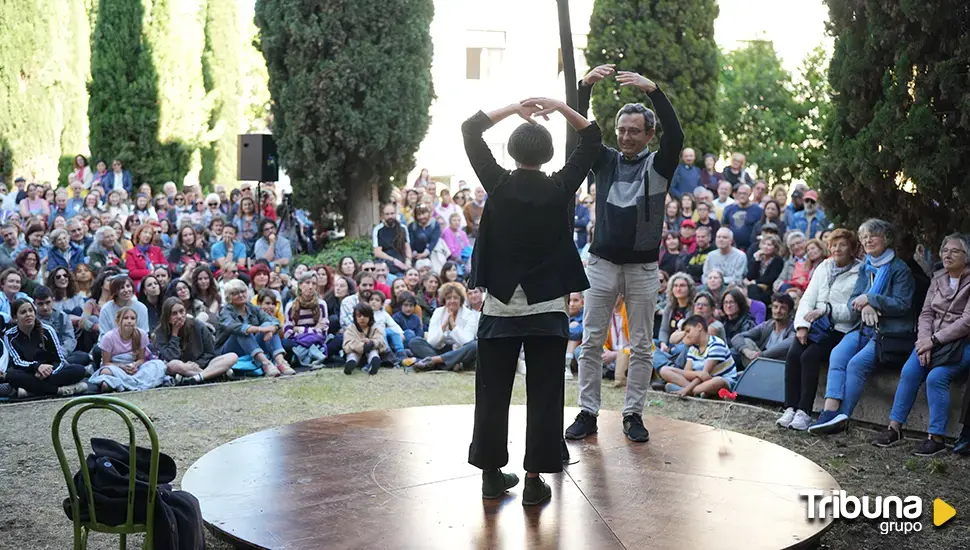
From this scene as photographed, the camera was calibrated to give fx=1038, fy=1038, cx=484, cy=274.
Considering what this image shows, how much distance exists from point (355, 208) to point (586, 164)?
391 inches

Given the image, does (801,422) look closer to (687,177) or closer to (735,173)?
(687,177)

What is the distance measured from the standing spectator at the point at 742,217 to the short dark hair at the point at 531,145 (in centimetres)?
695

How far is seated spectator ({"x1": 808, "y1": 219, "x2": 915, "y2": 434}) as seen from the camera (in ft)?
21.1

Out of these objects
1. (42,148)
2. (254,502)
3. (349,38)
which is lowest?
(254,502)

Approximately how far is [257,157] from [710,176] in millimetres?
5713

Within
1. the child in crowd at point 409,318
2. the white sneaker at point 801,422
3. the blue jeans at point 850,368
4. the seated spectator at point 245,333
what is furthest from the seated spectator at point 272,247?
the blue jeans at point 850,368

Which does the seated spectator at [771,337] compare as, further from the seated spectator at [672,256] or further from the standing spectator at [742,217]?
the standing spectator at [742,217]

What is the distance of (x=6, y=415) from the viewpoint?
7.40 metres

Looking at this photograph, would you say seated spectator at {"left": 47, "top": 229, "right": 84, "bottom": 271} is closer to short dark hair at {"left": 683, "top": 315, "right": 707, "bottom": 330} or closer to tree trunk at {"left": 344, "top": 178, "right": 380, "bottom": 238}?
tree trunk at {"left": 344, "top": 178, "right": 380, "bottom": 238}

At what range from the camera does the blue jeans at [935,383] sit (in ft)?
19.9

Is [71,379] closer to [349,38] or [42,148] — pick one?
[349,38]

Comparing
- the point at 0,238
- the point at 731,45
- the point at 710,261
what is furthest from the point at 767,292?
the point at 731,45

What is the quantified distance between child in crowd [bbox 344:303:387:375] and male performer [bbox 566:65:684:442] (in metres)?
4.34

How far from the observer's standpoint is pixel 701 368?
8.29 meters
